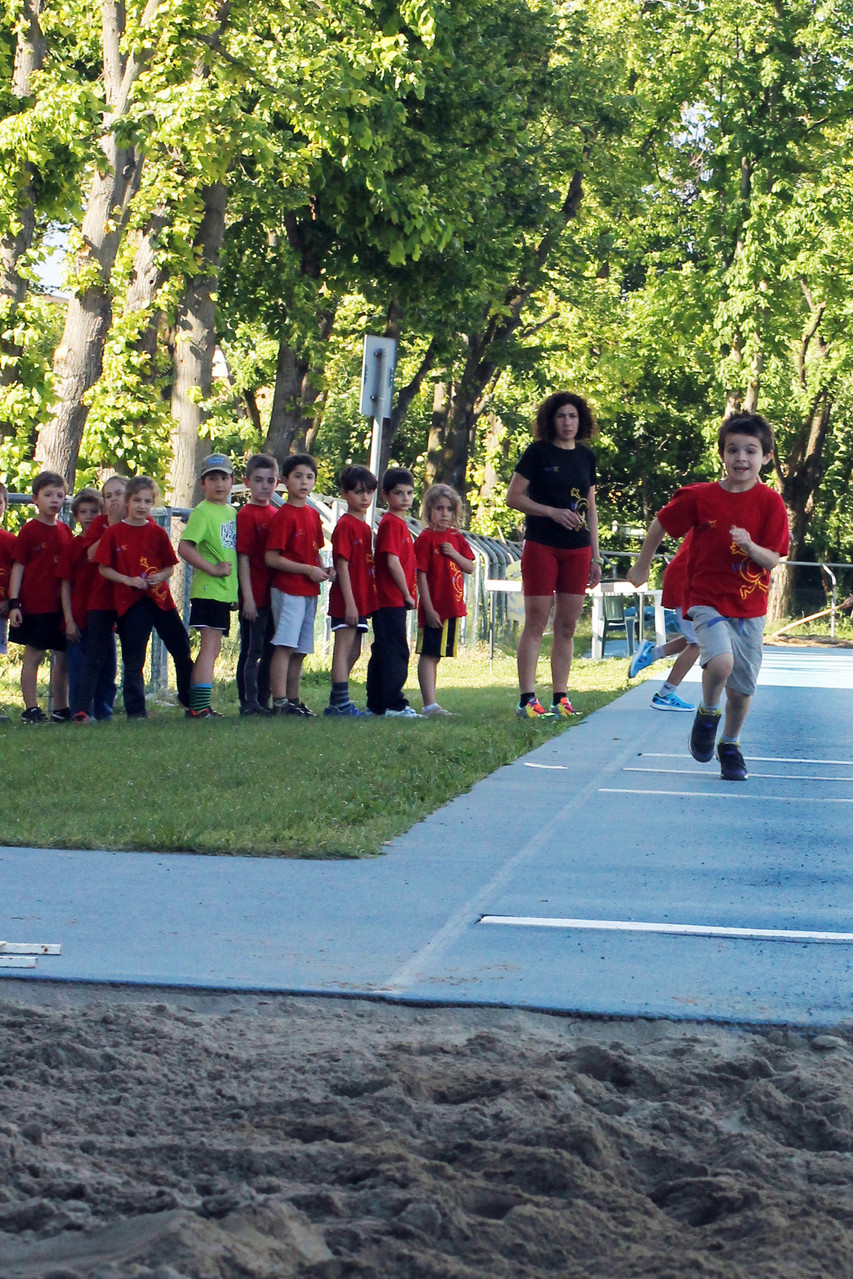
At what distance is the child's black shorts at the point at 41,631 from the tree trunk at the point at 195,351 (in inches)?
329

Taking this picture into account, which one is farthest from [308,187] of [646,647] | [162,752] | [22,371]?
[162,752]

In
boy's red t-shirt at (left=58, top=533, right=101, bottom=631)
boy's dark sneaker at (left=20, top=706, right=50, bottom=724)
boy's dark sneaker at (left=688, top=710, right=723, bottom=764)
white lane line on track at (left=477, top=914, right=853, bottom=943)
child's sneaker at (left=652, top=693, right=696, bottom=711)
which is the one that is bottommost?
white lane line on track at (left=477, top=914, right=853, bottom=943)

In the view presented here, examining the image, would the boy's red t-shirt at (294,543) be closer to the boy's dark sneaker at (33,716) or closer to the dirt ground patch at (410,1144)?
the boy's dark sneaker at (33,716)

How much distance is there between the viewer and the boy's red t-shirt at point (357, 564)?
38.0 ft

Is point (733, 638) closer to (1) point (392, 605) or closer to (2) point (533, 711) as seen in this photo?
(2) point (533, 711)

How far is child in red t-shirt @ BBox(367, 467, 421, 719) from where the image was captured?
11422 millimetres

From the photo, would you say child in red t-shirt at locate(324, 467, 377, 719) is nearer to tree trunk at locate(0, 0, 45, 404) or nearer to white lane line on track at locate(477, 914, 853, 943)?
tree trunk at locate(0, 0, 45, 404)

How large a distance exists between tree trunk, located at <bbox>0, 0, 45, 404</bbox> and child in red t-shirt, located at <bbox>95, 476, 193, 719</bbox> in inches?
212

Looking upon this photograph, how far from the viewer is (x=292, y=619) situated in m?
11.3

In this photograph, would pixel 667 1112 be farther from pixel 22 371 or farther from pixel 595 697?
pixel 22 371

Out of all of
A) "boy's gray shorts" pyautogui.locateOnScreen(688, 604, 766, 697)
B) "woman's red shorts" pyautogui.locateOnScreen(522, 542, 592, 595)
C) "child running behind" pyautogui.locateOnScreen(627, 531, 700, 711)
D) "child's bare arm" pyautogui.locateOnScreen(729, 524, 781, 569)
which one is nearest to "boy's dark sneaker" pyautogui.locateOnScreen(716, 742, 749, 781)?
"boy's gray shorts" pyautogui.locateOnScreen(688, 604, 766, 697)

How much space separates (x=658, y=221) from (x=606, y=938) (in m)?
36.8

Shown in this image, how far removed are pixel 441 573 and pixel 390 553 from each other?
670mm

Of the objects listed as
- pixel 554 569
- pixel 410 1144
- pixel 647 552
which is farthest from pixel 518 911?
pixel 554 569
